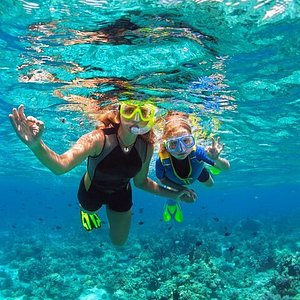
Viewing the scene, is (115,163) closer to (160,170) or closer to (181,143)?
(181,143)

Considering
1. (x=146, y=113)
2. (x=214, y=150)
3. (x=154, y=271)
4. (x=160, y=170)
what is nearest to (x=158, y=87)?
(x=160, y=170)

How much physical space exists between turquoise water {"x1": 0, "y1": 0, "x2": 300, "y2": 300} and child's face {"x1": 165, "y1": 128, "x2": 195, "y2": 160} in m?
3.28

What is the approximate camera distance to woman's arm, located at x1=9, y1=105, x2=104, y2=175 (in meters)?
4.49

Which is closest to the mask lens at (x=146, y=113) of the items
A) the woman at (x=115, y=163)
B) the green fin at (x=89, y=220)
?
A: the woman at (x=115, y=163)

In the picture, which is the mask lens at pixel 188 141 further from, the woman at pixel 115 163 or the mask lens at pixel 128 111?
the mask lens at pixel 128 111

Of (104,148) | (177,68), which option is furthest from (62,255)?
(104,148)

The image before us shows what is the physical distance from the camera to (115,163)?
21.9ft

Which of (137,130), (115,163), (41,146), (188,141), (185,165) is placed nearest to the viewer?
(41,146)

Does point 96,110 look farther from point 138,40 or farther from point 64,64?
point 138,40

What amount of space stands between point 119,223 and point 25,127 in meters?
4.23

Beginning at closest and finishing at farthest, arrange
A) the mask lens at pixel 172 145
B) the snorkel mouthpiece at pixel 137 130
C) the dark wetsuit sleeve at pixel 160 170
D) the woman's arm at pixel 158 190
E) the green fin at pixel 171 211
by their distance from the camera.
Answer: the snorkel mouthpiece at pixel 137 130, the woman's arm at pixel 158 190, the mask lens at pixel 172 145, the dark wetsuit sleeve at pixel 160 170, the green fin at pixel 171 211

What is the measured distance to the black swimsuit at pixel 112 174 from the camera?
21.8 ft

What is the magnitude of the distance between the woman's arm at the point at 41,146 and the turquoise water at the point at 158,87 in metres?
4.48

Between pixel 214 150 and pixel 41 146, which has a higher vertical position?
pixel 214 150
